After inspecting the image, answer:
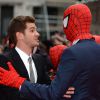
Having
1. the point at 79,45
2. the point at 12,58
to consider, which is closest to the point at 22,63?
the point at 12,58

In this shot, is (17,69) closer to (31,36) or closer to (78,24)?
(31,36)

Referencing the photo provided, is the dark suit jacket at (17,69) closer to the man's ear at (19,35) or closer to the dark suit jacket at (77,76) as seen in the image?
the man's ear at (19,35)

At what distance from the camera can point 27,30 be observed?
5.31 meters

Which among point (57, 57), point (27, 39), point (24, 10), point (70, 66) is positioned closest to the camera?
point (70, 66)

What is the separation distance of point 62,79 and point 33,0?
19685 millimetres

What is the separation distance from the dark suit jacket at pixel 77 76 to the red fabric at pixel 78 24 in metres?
0.08

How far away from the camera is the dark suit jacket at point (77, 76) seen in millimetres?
3613

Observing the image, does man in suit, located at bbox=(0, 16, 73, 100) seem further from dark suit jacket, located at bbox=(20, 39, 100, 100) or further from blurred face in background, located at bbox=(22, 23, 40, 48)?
dark suit jacket, located at bbox=(20, 39, 100, 100)

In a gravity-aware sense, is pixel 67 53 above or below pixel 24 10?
above

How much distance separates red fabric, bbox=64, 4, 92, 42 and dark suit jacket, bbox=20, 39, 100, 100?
0.08 meters

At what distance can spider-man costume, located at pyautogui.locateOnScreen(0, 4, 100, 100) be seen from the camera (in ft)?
→ 11.9

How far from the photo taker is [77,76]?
3.64 metres

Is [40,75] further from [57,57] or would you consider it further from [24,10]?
[24,10]

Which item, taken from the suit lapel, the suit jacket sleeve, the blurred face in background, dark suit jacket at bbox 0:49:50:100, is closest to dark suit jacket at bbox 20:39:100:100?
the suit jacket sleeve
